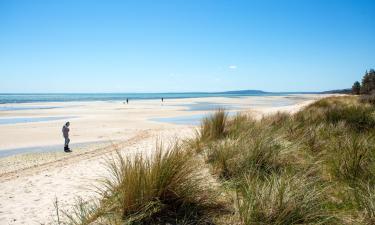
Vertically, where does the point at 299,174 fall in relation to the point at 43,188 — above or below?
above

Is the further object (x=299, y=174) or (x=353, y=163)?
(x=353, y=163)

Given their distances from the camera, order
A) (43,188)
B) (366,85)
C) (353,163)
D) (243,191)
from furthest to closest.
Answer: (366,85)
(43,188)
(353,163)
(243,191)

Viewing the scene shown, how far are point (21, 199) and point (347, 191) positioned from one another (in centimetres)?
559

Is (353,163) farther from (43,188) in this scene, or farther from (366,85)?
(366,85)

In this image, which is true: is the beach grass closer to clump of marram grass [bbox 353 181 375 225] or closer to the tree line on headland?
clump of marram grass [bbox 353 181 375 225]

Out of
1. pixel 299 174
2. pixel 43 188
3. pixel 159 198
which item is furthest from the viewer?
pixel 43 188

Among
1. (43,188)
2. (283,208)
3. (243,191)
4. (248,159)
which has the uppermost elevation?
(248,159)

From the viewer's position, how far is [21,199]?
5.70m

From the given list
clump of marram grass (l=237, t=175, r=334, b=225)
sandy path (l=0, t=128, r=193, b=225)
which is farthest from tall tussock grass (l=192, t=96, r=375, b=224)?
sandy path (l=0, t=128, r=193, b=225)

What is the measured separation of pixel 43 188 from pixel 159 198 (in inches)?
146


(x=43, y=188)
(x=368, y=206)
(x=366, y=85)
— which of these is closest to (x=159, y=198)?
(x=368, y=206)

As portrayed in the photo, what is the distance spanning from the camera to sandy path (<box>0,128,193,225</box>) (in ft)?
16.0

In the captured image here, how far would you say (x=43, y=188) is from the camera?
635 cm

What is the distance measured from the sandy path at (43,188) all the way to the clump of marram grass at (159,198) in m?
0.98
